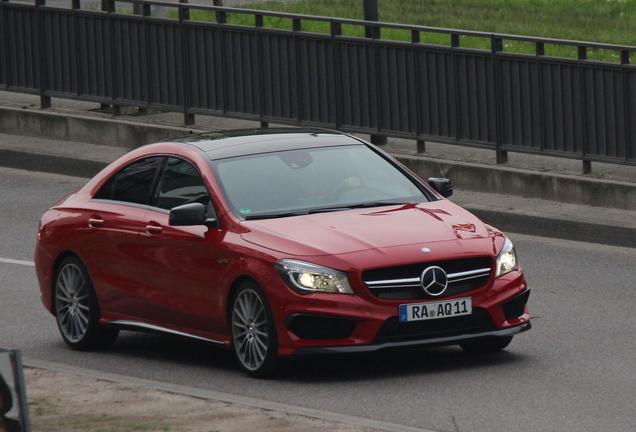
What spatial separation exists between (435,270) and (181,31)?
423 inches

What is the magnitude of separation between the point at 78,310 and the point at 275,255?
230 centimetres

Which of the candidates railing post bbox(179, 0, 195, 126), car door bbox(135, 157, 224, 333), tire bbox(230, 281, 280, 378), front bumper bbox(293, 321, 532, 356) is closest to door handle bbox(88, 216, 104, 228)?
car door bbox(135, 157, 224, 333)

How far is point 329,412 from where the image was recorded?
25.4ft

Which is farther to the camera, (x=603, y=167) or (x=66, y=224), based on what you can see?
(x=603, y=167)

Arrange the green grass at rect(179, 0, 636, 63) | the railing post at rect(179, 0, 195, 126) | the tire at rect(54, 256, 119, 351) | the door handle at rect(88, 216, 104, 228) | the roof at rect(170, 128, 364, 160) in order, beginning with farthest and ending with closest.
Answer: the green grass at rect(179, 0, 636, 63)
the railing post at rect(179, 0, 195, 126)
the tire at rect(54, 256, 119, 351)
the door handle at rect(88, 216, 104, 228)
the roof at rect(170, 128, 364, 160)

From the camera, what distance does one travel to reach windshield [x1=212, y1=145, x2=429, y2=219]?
9.27 meters

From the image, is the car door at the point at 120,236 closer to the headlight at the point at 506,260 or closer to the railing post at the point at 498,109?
the headlight at the point at 506,260

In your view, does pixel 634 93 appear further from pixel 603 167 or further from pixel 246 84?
pixel 246 84

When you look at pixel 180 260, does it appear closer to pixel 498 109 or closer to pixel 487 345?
pixel 487 345

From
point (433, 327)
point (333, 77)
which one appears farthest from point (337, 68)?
point (433, 327)

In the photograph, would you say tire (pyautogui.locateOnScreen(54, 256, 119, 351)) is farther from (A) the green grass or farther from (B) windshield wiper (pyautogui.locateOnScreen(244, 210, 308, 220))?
(A) the green grass

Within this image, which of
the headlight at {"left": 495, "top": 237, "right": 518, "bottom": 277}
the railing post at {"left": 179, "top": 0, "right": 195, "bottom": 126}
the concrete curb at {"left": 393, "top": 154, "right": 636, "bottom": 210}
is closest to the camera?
the headlight at {"left": 495, "top": 237, "right": 518, "bottom": 277}

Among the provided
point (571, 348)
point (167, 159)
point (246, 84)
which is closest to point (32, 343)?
point (167, 159)

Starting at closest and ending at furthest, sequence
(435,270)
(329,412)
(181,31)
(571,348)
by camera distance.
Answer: (329,412), (435,270), (571,348), (181,31)
